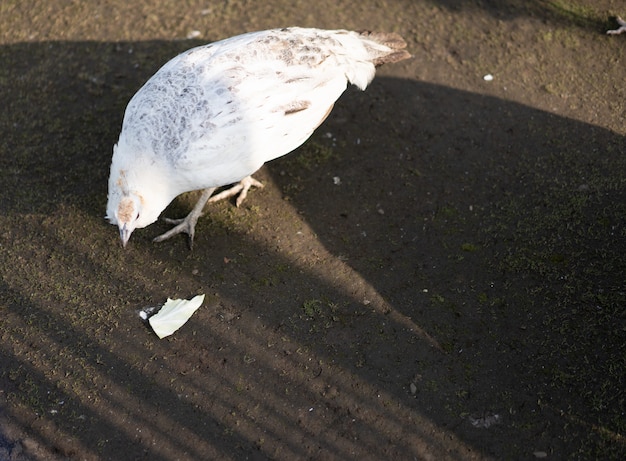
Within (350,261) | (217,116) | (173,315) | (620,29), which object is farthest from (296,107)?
(620,29)

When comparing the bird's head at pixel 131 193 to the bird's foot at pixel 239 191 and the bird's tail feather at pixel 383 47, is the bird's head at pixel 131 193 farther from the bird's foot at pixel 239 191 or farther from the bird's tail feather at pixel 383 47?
the bird's tail feather at pixel 383 47

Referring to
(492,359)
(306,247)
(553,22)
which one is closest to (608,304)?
(492,359)

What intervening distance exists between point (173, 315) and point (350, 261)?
46.3 inches

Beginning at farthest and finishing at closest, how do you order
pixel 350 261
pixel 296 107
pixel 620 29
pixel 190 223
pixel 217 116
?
pixel 620 29 → pixel 190 223 → pixel 350 261 → pixel 296 107 → pixel 217 116

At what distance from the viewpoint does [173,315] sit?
381 cm

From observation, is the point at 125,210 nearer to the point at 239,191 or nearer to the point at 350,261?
the point at 239,191

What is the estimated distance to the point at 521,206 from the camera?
14.4 ft

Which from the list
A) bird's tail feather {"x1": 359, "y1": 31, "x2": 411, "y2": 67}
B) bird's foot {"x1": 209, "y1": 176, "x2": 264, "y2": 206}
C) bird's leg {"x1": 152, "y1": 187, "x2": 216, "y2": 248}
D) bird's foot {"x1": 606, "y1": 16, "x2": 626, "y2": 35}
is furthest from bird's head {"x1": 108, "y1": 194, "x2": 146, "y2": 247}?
bird's foot {"x1": 606, "y1": 16, "x2": 626, "y2": 35}

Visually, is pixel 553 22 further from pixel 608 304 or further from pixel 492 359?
Answer: pixel 492 359

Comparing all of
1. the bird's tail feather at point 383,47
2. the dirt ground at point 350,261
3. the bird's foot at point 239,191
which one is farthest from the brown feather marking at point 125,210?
the bird's tail feather at point 383,47

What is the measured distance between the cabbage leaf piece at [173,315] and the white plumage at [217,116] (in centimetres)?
51

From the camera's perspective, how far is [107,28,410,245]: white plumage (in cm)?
373

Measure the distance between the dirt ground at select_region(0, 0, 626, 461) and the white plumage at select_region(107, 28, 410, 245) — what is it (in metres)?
0.57

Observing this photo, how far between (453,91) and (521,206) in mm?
1238
